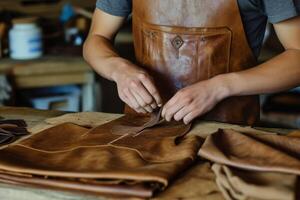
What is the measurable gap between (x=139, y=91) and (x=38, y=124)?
1.11 feet

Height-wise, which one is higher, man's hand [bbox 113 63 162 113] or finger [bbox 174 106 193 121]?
man's hand [bbox 113 63 162 113]

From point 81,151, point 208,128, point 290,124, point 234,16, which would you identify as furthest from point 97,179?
point 290,124

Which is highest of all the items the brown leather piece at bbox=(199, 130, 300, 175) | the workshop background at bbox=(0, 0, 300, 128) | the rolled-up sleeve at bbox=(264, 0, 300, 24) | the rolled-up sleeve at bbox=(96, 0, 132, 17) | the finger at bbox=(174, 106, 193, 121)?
the rolled-up sleeve at bbox=(264, 0, 300, 24)

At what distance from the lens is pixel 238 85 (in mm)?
1653

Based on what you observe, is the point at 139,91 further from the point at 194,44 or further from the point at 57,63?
the point at 57,63

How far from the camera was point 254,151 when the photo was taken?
1303 mm

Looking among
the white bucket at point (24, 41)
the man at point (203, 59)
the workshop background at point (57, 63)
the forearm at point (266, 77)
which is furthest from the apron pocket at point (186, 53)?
the white bucket at point (24, 41)

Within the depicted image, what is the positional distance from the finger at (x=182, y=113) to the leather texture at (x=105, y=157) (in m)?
0.03

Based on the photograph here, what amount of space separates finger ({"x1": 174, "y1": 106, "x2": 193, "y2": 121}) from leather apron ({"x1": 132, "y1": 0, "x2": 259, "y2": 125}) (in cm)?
21

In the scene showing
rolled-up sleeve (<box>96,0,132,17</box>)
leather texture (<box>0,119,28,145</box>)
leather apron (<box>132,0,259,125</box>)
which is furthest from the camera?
rolled-up sleeve (<box>96,0,132,17</box>)

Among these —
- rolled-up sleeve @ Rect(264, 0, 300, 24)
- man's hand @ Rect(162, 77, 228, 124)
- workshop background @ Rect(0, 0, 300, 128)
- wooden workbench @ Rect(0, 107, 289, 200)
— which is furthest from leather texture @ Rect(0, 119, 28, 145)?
workshop background @ Rect(0, 0, 300, 128)

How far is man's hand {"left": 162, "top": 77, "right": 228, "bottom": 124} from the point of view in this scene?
1569 millimetres

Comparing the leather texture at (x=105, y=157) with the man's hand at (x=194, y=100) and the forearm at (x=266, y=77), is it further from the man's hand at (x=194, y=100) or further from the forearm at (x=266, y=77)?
the forearm at (x=266, y=77)

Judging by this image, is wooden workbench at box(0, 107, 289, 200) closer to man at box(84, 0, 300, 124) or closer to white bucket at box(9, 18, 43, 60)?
man at box(84, 0, 300, 124)
